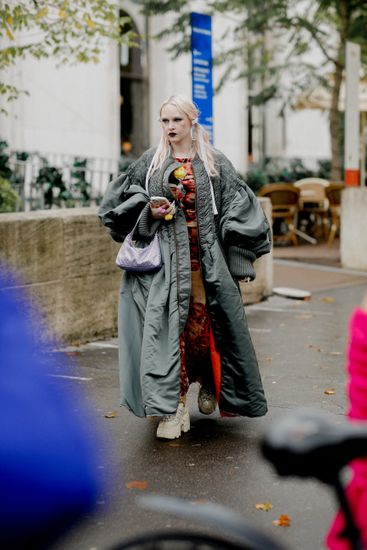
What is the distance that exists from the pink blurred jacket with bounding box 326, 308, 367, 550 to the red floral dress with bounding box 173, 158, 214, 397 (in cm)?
298

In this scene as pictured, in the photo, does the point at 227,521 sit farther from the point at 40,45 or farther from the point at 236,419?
the point at 40,45

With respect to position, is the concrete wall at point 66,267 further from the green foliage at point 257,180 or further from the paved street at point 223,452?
the green foliage at point 257,180

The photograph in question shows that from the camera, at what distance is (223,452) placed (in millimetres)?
5602

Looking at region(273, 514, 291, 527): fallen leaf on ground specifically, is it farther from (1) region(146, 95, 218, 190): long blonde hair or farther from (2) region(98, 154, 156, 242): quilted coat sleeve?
(1) region(146, 95, 218, 190): long blonde hair

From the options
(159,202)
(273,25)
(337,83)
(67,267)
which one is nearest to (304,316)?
(67,267)

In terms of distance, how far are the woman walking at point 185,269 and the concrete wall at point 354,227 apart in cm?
820

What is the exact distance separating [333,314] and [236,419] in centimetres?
435

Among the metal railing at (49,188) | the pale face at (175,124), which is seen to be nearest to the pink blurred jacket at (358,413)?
the pale face at (175,124)

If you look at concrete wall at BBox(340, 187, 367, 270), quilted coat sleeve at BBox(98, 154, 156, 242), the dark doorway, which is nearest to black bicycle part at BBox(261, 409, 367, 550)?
quilted coat sleeve at BBox(98, 154, 156, 242)

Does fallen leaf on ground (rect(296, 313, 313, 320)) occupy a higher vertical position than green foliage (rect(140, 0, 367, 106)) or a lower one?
lower

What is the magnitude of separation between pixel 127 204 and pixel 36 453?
11.6 ft

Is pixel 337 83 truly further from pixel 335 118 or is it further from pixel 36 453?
pixel 36 453

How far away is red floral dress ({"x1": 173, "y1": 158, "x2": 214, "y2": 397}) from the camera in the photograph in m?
5.78

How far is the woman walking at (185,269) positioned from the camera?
18.7ft
